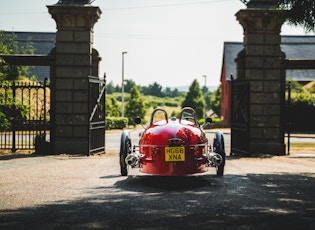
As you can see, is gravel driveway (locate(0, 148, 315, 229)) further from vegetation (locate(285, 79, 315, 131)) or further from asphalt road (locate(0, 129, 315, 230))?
vegetation (locate(285, 79, 315, 131))

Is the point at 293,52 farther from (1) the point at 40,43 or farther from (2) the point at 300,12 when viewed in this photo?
(2) the point at 300,12

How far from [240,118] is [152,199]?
9360mm

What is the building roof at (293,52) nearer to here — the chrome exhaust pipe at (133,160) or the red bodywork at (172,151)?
the red bodywork at (172,151)

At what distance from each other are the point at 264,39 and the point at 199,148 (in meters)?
7.99

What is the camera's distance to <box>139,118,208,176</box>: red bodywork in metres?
8.07

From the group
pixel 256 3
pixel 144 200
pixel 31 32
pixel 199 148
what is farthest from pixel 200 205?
pixel 31 32

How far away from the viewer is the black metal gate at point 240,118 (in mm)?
14812

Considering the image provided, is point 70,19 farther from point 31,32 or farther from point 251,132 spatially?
point 31,32

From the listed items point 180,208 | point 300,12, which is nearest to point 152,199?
point 180,208

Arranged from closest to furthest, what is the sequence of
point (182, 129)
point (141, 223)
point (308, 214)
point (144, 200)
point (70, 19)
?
point (141, 223) → point (308, 214) → point (144, 200) → point (182, 129) → point (70, 19)

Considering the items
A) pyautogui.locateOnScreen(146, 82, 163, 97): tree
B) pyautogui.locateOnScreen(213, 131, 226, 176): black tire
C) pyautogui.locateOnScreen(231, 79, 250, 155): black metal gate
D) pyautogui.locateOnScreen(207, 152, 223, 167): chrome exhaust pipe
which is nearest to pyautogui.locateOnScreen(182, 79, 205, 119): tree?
pyautogui.locateOnScreen(231, 79, 250, 155): black metal gate

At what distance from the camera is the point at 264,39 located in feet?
49.8

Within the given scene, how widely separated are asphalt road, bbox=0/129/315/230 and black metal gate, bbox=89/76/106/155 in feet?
10.9

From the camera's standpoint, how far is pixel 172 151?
318 inches
